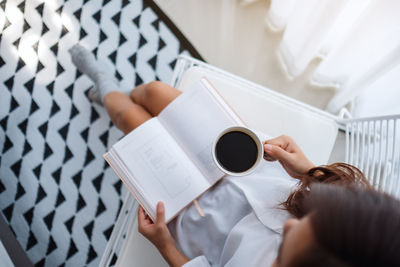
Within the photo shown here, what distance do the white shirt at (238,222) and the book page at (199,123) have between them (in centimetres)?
6

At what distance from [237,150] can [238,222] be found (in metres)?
0.19

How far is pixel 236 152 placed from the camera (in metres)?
0.60

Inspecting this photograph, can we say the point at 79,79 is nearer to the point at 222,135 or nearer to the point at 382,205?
the point at 222,135

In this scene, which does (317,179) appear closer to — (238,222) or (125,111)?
(238,222)

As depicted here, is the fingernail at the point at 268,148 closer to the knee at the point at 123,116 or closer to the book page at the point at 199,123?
the book page at the point at 199,123

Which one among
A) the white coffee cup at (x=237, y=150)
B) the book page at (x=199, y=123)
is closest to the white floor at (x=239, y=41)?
the book page at (x=199, y=123)

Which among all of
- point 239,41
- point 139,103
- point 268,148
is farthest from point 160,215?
point 239,41

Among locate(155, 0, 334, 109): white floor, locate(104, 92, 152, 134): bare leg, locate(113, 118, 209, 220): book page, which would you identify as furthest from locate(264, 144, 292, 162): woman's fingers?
locate(155, 0, 334, 109): white floor

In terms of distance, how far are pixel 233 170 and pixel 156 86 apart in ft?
1.28

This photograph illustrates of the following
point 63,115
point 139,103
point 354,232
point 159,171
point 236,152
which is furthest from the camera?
point 63,115

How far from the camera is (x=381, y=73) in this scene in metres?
0.88

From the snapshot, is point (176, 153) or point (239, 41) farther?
point (239, 41)

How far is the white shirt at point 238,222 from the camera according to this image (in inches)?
24.4

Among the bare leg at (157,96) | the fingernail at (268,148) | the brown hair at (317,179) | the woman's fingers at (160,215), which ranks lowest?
the brown hair at (317,179)
